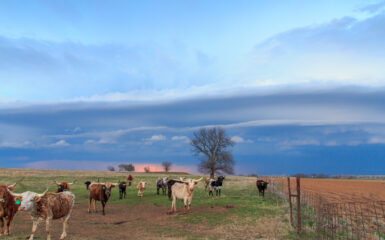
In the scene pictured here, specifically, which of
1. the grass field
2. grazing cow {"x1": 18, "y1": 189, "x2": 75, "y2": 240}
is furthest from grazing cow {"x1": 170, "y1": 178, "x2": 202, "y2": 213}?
grazing cow {"x1": 18, "y1": 189, "x2": 75, "y2": 240}

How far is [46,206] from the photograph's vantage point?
38.2 ft

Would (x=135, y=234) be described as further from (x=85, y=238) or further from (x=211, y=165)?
(x=211, y=165)

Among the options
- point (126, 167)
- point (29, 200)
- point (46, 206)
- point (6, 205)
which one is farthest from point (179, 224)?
point (126, 167)

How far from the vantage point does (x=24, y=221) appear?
16.8 m

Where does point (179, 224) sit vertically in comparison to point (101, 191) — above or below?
below

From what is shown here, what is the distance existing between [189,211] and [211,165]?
35.5 m

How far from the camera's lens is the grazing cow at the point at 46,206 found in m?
11.4

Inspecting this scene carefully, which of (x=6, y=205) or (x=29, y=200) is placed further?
(x=6, y=205)

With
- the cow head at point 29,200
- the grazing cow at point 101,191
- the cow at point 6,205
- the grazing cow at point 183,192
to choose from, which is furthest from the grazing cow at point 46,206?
the grazing cow at point 183,192

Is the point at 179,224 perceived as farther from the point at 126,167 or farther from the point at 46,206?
the point at 126,167

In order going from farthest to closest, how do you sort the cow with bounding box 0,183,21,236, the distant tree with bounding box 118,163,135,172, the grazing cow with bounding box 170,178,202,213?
the distant tree with bounding box 118,163,135,172, the grazing cow with bounding box 170,178,202,213, the cow with bounding box 0,183,21,236

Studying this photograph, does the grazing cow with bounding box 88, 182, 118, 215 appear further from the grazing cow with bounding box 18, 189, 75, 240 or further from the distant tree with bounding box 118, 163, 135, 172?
the distant tree with bounding box 118, 163, 135, 172

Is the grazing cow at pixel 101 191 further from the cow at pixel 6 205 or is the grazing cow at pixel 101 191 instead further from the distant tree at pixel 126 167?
the distant tree at pixel 126 167

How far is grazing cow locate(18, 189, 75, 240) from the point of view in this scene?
1143 centimetres
